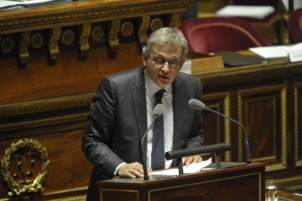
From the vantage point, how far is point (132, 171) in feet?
15.1

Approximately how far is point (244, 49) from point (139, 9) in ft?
5.60

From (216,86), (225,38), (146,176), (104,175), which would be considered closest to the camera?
(146,176)

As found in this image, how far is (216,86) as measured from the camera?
6652 mm

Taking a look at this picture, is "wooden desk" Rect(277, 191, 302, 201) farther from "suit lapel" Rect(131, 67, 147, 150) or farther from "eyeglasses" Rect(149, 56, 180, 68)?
"eyeglasses" Rect(149, 56, 180, 68)

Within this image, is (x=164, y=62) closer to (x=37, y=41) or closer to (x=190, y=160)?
(x=190, y=160)

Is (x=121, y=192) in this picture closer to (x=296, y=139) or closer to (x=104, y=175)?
(x=104, y=175)

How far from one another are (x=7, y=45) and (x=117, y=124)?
1259 mm

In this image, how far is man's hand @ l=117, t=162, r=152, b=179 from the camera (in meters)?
4.60

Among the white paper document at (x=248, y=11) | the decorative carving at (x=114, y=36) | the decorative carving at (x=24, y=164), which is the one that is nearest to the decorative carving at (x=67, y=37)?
the decorative carving at (x=114, y=36)

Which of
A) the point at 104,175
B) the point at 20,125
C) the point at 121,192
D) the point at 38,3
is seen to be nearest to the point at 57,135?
the point at 20,125

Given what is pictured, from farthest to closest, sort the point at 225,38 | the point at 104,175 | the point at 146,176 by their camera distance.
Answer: the point at 225,38
the point at 104,175
the point at 146,176

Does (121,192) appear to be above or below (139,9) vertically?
below

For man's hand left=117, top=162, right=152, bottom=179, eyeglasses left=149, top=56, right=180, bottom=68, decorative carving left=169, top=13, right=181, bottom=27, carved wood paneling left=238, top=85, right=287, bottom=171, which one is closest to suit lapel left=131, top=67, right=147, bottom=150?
eyeglasses left=149, top=56, right=180, bottom=68

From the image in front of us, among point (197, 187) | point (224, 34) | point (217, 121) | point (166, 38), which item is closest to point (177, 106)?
point (166, 38)
